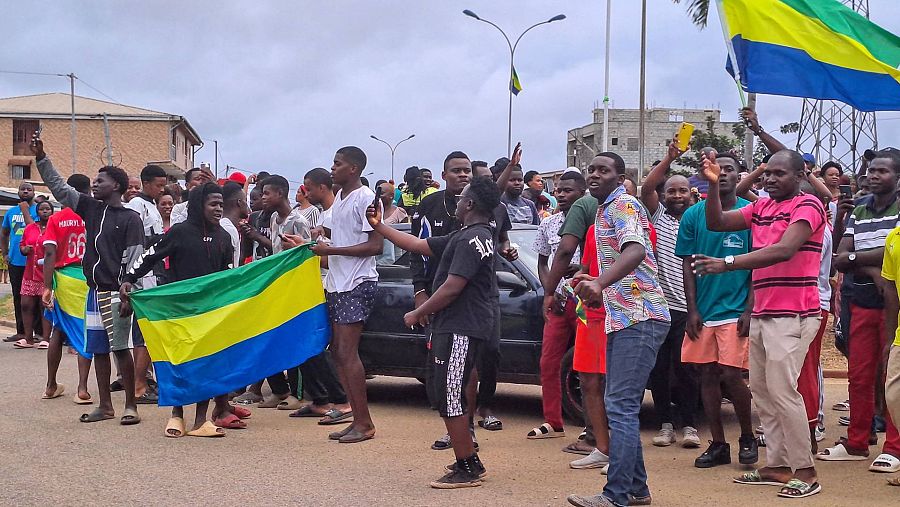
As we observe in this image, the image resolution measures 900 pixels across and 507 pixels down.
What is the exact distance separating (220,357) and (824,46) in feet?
17.4

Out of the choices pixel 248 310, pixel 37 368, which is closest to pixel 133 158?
pixel 37 368

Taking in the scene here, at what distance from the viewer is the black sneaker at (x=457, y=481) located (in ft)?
20.7

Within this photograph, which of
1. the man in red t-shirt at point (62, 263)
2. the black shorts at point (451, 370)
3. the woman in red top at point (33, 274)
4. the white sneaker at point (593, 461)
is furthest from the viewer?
the woman in red top at point (33, 274)

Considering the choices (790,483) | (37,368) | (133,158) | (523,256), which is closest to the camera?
(790,483)

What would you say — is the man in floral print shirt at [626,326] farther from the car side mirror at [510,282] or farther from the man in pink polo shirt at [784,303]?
the car side mirror at [510,282]

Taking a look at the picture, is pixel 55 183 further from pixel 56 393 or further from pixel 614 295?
pixel 614 295

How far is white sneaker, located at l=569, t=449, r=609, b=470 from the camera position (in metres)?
6.93

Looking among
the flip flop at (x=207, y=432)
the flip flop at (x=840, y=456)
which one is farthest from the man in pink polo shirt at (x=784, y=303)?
the flip flop at (x=207, y=432)

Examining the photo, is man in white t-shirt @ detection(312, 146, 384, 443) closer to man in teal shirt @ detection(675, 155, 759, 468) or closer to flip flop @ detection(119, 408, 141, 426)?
flip flop @ detection(119, 408, 141, 426)

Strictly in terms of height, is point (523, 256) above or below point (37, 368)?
above

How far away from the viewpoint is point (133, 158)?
6612 cm

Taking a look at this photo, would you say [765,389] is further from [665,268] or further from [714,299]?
[665,268]

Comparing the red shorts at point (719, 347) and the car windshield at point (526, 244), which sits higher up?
the car windshield at point (526, 244)

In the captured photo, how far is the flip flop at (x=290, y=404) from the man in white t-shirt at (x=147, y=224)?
1.21 meters
